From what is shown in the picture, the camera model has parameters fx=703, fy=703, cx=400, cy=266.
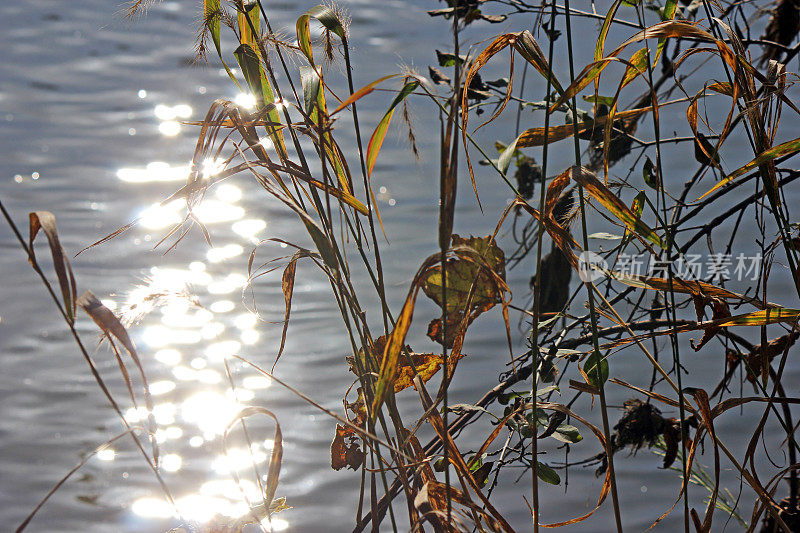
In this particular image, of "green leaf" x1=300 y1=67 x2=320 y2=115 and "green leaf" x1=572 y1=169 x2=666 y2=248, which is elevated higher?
"green leaf" x1=300 y1=67 x2=320 y2=115

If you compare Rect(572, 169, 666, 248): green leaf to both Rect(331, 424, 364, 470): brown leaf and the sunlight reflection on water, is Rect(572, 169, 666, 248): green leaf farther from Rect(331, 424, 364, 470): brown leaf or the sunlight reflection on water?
the sunlight reflection on water

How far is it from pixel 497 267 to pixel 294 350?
1.22 metres

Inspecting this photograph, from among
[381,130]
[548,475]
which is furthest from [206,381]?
[381,130]

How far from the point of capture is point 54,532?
135 cm

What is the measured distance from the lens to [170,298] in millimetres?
597

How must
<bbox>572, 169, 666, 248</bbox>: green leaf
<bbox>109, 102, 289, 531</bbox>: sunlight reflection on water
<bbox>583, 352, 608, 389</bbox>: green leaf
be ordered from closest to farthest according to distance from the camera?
<bbox>572, 169, 666, 248</bbox>: green leaf
<bbox>583, 352, 608, 389</bbox>: green leaf
<bbox>109, 102, 289, 531</bbox>: sunlight reflection on water

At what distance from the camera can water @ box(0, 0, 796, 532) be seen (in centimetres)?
143

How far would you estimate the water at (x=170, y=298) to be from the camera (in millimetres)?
1430

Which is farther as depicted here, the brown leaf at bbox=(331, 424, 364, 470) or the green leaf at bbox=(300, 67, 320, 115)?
the brown leaf at bbox=(331, 424, 364, 470)

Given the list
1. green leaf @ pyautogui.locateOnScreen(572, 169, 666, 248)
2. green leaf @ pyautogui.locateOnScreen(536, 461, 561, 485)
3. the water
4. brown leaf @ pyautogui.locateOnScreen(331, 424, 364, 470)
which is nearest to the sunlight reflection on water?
the water

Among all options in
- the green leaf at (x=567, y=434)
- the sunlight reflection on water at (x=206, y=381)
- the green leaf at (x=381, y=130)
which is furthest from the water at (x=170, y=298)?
the green leaf at (x=567, y=434)

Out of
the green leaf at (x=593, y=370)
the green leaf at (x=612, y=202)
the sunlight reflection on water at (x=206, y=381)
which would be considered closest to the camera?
the green leaf at (x=612, y=202)

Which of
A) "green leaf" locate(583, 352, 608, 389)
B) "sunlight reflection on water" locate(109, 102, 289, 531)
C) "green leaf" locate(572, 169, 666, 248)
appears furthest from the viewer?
"sunlight reflection on water" locate(109, 102, 289, 531)

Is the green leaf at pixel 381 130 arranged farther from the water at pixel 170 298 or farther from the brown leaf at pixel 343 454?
the brown leaf at pixel 343 454
